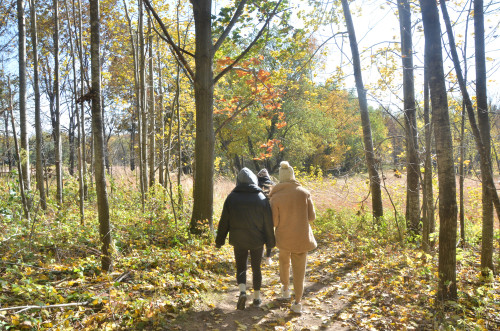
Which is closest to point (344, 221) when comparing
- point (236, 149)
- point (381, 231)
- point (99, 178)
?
point (381, 231)

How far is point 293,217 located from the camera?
4379 millimetres

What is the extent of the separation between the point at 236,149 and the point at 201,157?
653 inches

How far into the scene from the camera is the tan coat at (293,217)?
435cm

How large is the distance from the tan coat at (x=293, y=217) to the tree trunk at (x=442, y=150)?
1.70m

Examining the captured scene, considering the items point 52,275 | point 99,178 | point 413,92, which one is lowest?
point 52,275

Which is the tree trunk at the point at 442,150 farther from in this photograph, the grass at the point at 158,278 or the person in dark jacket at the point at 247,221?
the person in dark jacket at the point at 247,221

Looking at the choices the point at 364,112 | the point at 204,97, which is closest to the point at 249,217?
the point at 204,97

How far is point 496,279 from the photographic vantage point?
5.11 m

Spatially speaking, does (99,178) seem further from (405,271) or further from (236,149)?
(236,149)

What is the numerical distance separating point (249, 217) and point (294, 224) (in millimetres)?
631

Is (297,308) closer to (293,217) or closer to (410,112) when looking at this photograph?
(293,217)

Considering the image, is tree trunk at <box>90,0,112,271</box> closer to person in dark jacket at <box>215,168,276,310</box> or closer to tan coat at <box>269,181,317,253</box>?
person in dark jacket at <box>215,168,276,310</box>

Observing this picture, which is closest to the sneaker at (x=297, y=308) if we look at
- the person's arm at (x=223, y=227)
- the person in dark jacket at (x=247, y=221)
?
the person in dark jacket at (x=247, y=221)

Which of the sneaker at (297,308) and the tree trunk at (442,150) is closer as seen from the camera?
the tree trunk at (442,150)
